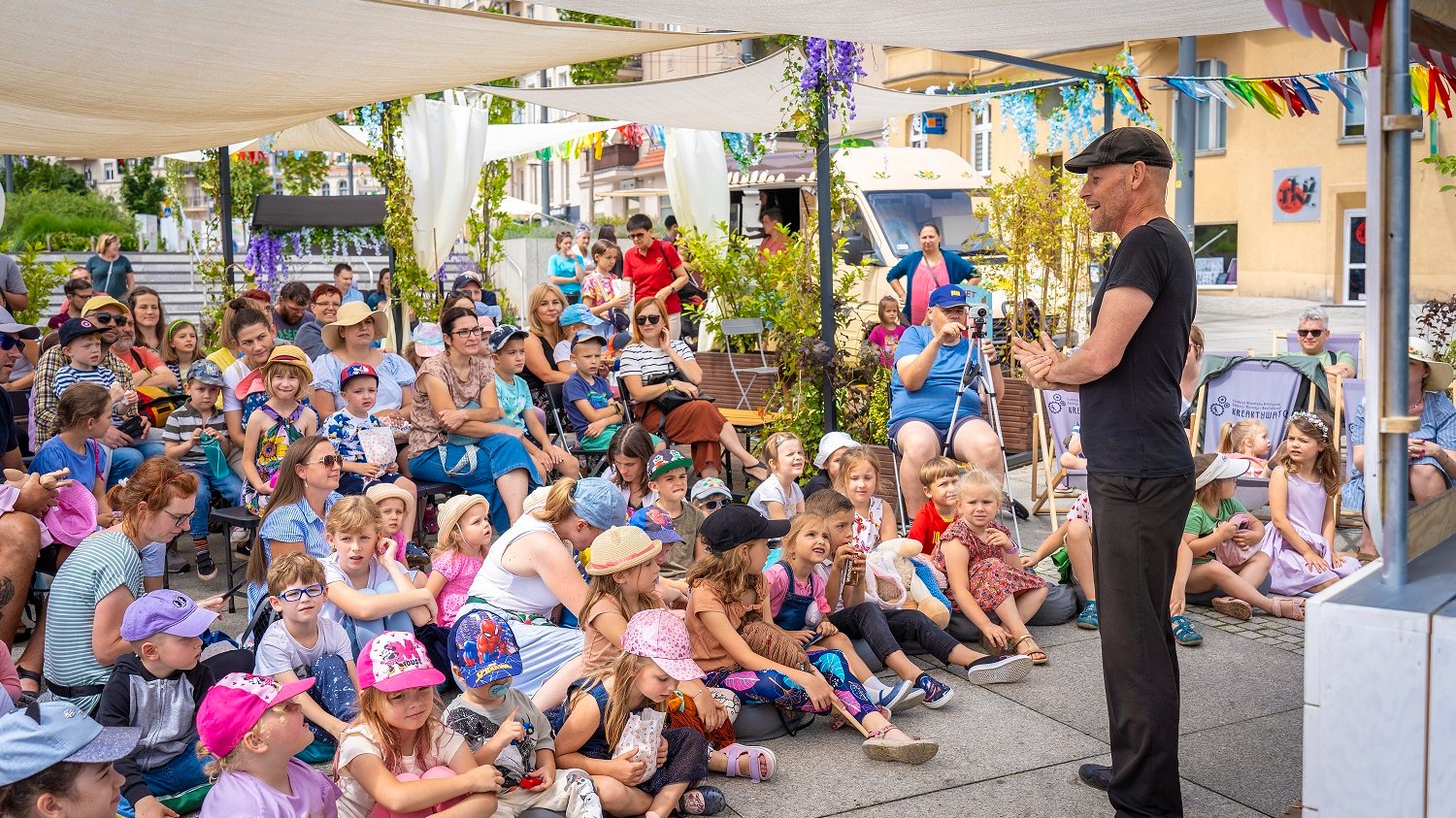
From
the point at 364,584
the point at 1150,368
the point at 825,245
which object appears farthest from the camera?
the point at 825,245

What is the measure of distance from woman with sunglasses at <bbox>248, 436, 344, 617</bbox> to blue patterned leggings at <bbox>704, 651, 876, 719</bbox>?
75.2 inches

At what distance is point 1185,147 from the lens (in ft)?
49.0

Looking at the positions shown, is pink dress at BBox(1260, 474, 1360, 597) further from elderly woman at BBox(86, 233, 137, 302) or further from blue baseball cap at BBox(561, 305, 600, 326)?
elderly woman at BBox(86, 233, 137, 302)

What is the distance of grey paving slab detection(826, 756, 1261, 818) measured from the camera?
13.4ft

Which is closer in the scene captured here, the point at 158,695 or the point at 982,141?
the point at 158,695

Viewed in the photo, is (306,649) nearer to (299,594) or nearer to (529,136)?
(299,594)

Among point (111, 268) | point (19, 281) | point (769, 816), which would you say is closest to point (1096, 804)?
point (769, 816)

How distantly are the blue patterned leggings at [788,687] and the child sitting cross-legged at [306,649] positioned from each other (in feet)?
4.37

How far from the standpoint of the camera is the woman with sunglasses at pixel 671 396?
27.5ft

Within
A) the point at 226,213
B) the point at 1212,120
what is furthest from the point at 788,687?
the point at 1212,120

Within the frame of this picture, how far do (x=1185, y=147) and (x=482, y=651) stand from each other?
1320cm

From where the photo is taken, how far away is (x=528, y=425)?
8.02 m

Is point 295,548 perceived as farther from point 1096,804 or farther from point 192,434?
point 1096,804

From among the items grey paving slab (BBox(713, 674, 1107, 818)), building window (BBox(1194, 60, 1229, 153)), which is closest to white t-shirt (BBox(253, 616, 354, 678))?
grey paving slab (BBox(713, 674, 1107, 818))
